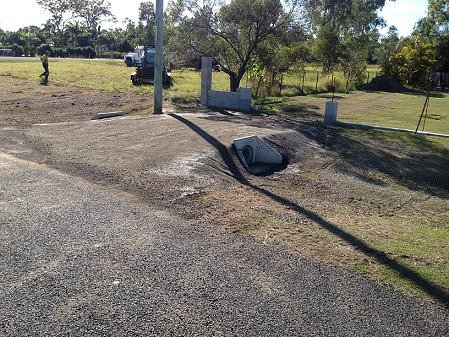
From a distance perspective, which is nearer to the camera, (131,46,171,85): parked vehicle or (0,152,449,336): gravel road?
(0,152,449,336): gravel road

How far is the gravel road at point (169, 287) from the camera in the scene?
4.33m

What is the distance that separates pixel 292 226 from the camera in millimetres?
6973

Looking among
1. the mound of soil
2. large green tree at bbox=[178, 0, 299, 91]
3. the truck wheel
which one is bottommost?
the mound of soil

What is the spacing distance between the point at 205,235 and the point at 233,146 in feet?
17.6

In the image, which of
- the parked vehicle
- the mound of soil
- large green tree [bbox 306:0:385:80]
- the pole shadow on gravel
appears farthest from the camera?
the mound of soil

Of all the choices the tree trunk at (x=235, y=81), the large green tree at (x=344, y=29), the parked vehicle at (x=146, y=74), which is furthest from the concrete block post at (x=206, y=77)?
the parked vehicle at (x=146, y=74)

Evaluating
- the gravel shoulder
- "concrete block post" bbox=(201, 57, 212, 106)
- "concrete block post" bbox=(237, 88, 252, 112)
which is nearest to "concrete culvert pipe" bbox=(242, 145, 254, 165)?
the gravel shoulder

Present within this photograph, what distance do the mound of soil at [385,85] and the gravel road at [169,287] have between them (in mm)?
35235

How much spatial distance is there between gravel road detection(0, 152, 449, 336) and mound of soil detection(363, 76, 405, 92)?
116ft

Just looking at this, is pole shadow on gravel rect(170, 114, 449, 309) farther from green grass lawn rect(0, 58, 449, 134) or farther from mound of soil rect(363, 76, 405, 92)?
mound of soil rect(363, 76, 405, 92)

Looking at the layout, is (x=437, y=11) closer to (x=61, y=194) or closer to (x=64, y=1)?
(x=61, y=194)

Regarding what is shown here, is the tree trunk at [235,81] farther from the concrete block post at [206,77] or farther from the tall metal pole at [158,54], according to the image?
the tall metal pole at [158,54]

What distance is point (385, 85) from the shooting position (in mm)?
39188

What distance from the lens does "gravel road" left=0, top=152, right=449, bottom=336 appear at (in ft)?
14.2
